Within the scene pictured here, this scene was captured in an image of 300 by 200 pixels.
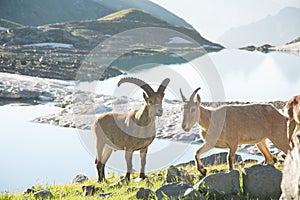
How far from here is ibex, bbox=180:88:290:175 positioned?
1284 centimetres

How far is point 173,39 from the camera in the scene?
582 feet

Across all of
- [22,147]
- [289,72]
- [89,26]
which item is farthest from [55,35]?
[22,147]

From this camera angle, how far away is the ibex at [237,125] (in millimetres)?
12844

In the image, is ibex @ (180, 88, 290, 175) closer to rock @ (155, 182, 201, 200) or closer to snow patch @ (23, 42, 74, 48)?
rock @ (155, 182, 201, 200)

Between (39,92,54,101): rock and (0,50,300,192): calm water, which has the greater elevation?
(39,92,54,101): rock

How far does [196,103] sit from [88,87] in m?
40.6

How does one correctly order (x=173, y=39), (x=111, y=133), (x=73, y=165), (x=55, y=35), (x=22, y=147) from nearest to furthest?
(x=111, y=133)
(x=73, y=165)
(x=22, y=147)
(x=55, y=35)
(x=173, y=39)

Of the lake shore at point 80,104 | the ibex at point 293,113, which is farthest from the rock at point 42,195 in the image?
the lake shore at point 80,104

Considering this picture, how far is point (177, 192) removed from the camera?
7.95 meters

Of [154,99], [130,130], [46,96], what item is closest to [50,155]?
[130,130]

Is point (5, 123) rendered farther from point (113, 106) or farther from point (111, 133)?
point (111, 133)

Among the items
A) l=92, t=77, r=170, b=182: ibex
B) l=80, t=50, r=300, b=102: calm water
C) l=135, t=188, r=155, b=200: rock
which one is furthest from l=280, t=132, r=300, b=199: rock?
l=80, t=50, r=300, b=102: calm water

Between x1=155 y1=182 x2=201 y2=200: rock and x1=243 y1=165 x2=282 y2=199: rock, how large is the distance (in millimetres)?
920

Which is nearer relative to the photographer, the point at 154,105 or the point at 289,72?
the point at 154,105
